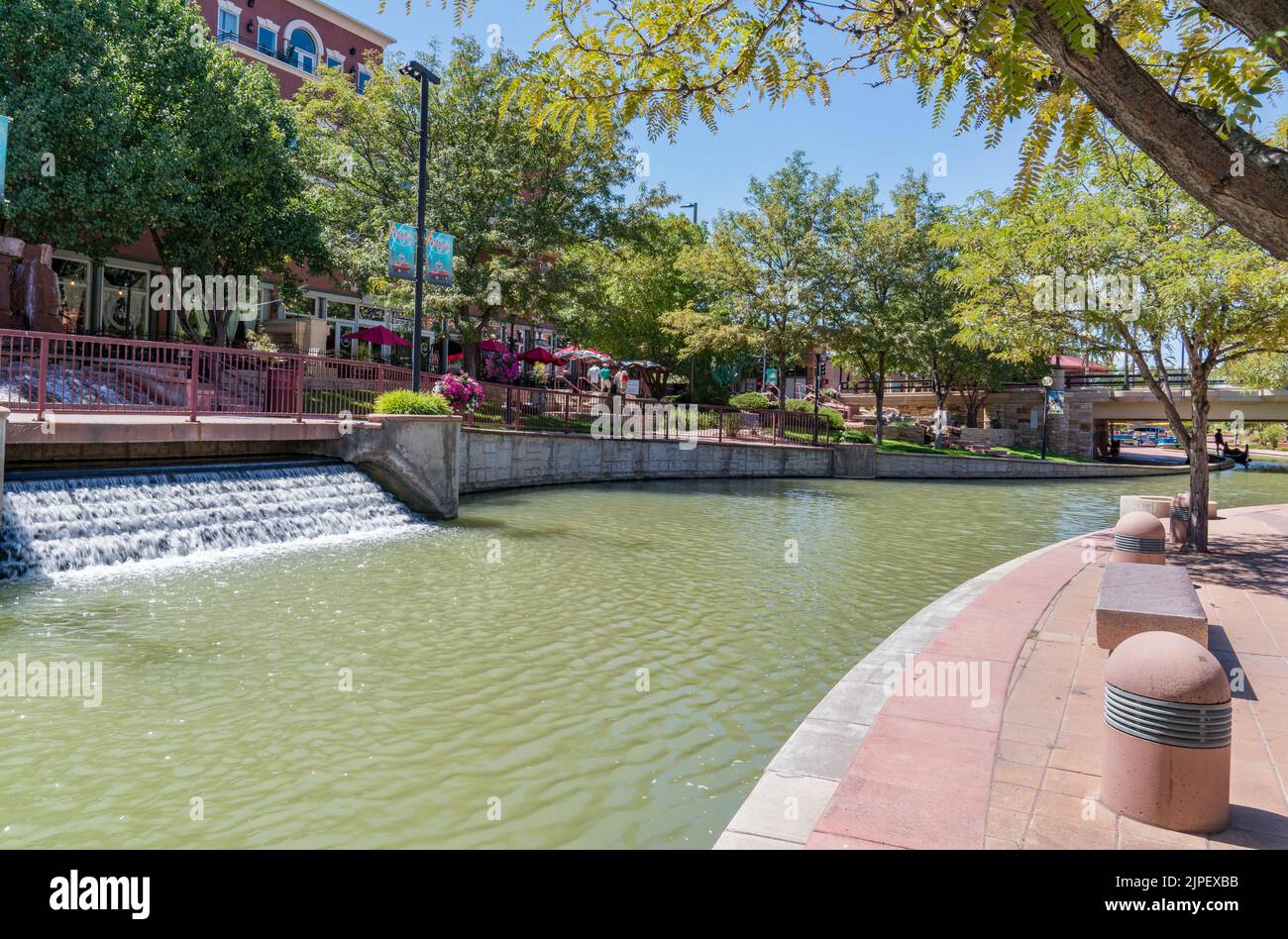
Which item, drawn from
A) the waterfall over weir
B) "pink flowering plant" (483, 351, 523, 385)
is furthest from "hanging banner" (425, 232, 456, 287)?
"pink flowering plant" (483, 351, 523, 385)

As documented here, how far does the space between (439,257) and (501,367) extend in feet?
46.6

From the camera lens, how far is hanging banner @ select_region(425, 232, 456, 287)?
19875mm

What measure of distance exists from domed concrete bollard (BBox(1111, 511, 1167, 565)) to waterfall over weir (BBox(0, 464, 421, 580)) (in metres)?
11.5

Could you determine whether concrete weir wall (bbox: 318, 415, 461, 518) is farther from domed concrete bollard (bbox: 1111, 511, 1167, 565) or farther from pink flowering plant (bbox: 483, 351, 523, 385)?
pink flowering plant (bbox: 483, 351, 523, 385)

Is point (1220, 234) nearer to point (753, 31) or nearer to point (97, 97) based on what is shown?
point (753, 31)

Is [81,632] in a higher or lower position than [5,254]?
lower

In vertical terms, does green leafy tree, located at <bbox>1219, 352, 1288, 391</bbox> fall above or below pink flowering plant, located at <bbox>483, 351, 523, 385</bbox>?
above

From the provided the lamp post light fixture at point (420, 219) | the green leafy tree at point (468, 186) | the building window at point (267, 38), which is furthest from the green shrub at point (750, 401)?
the building window at point (267, 38)

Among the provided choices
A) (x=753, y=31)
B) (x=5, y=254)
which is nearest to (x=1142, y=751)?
(x=753, y=31)

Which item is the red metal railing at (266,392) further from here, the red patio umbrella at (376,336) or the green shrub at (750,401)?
the red patio umbrella at (376,336)

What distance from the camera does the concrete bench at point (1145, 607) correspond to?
20.3ft

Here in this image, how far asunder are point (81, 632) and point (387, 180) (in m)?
24.7

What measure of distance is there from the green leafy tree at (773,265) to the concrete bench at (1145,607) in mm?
27463

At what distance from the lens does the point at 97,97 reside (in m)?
21.4
